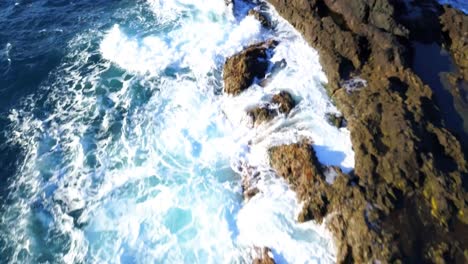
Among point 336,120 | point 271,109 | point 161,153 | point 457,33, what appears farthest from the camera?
point 457,33

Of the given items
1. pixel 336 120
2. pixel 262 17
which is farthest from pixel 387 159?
pixel 262 17

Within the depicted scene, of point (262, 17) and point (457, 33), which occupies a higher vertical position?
point (457, 33)

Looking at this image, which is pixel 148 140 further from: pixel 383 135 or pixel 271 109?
pixel 383 135

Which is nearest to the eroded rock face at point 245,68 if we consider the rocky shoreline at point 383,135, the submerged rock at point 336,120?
the rocky shoreline at point 383,135

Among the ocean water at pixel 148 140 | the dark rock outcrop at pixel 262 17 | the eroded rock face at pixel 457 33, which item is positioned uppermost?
the eroded rock face at pixel 457 33

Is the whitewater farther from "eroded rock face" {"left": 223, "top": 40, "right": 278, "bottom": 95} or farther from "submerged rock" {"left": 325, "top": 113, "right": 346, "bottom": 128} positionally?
"eroded rock face" {"left": 223, "top": 40, "right": 278, "bottom": 95}

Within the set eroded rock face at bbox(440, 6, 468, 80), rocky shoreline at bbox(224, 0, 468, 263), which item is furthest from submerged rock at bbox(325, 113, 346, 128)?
eroded rock face at bbox(440, 6, 468, 80)

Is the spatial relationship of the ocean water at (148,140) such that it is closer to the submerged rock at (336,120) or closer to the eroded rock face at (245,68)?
the submerged rock at (336,120)
